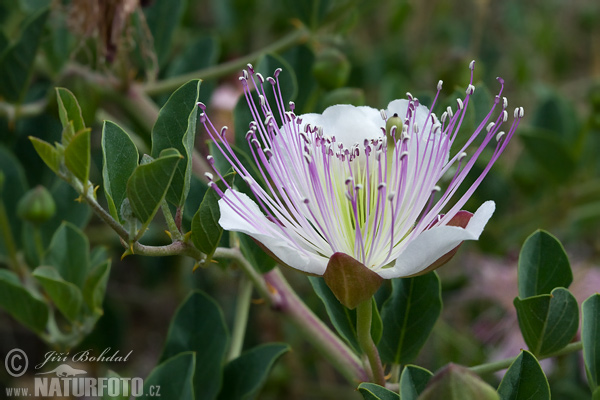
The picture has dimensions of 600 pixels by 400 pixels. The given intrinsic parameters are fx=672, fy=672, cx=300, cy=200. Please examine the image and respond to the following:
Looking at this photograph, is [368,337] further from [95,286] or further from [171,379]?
[95,286]

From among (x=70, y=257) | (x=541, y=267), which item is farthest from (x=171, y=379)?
(x=541, y=267)

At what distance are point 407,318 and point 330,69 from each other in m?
0.51

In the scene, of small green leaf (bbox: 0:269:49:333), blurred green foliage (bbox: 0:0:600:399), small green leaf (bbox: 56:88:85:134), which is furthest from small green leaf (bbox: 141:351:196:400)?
small green leaf (bbox: 56:88:85:134)

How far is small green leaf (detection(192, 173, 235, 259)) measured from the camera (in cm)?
75

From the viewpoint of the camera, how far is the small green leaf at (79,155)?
69 centimetres

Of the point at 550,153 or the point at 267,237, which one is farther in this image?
the point at 550,153

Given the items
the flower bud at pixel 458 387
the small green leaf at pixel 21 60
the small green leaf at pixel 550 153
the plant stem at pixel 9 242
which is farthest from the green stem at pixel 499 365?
the small green leaf at pixel 21 60

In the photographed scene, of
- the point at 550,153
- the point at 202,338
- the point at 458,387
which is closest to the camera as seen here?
the point at 458,387

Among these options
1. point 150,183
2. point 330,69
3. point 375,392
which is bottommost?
point 375,392

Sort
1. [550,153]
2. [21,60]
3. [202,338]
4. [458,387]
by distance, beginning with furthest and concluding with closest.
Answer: [550,153] → [21,60] → [202,338] → [458,387]

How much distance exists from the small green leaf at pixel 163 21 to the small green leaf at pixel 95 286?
22.6 inches

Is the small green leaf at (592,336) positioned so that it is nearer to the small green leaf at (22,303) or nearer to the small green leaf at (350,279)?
the small green leaf at (350,279)

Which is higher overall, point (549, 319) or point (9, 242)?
point (9, 242)

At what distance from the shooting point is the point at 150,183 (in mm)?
695
